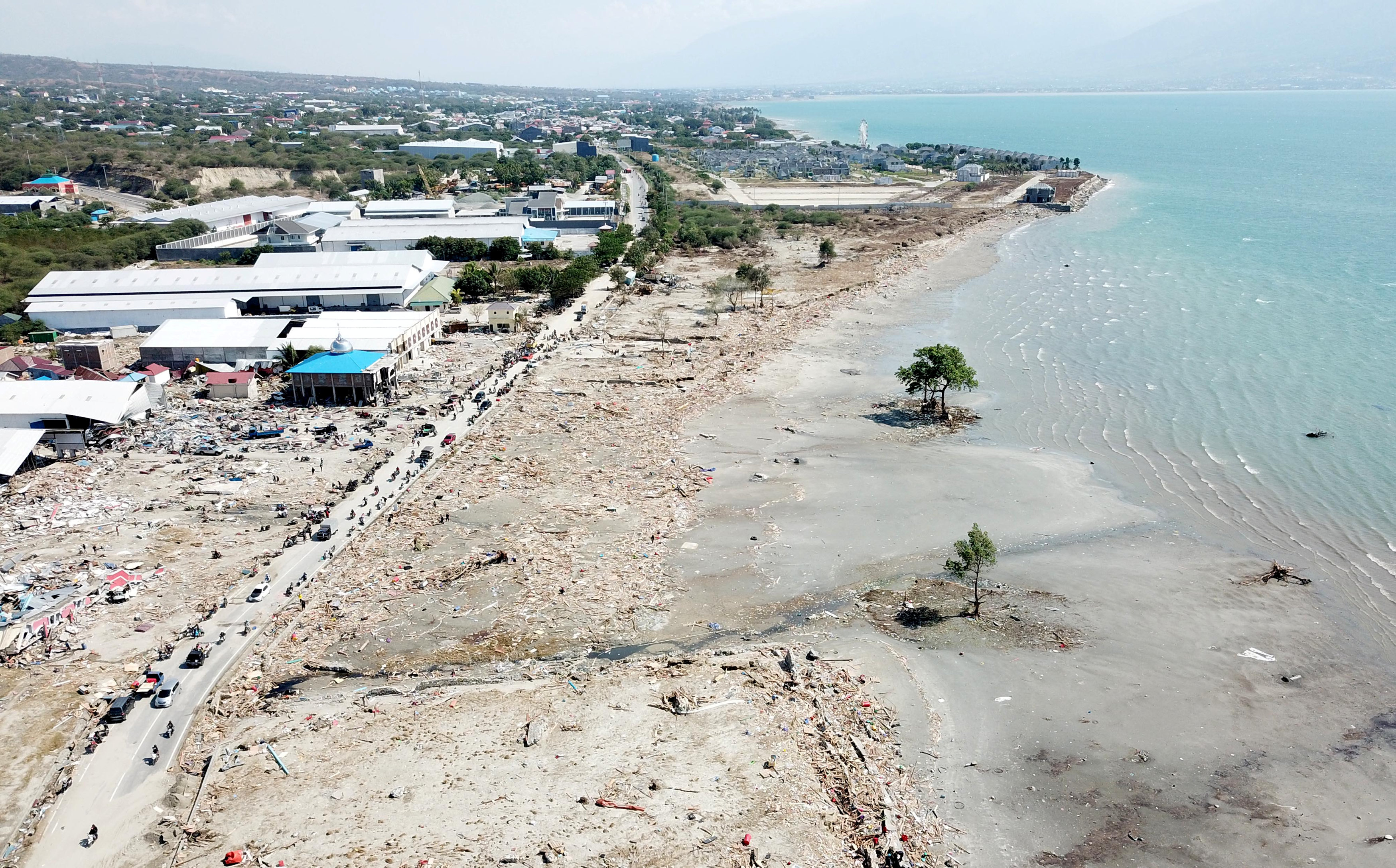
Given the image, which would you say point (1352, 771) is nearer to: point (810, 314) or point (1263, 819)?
point (1263, 819)

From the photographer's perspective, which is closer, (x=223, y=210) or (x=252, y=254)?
(x=252, y=254)

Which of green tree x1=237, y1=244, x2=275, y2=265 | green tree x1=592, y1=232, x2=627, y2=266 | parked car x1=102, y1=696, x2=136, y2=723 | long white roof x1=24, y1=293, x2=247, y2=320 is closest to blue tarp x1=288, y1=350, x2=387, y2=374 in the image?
long white roof x1=24, y1=293, x2=247, y2=320

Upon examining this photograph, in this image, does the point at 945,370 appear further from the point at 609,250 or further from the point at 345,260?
the point at 345,260

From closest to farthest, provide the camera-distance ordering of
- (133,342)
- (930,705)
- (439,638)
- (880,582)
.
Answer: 1. (930,705)
2. (439,638)
3. (880,582)
4. (133,342)

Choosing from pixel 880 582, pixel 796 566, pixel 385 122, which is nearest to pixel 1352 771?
pixel 880 582

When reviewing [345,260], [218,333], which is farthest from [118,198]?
[218,333]
